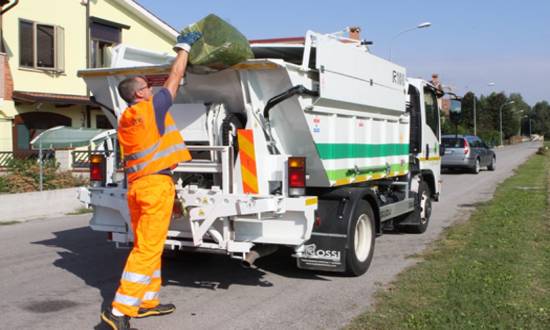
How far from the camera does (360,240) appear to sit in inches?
276

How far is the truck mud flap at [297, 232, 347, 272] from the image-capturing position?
636 centimetres

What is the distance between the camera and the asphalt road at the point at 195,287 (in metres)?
5.31

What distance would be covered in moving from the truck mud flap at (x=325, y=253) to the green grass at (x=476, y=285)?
22.6 inches

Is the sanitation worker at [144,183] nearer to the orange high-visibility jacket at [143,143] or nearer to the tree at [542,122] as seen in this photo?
the orange high-visibility jacket at [143,143]

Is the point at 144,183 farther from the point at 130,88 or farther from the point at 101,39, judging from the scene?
the point at 101,39

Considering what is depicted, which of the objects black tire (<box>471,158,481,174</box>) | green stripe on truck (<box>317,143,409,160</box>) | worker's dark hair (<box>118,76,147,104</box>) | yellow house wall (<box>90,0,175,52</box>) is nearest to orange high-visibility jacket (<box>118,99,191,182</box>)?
worker's dark hair (<box>118,76,147,104</box>)

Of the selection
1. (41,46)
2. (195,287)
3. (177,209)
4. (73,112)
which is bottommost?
(195,287)

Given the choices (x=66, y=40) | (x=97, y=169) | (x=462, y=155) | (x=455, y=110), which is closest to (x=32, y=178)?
(x=97, y=169)

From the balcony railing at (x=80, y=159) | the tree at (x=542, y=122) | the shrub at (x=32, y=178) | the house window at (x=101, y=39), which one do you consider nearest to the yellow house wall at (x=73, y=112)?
the house window at (x=101, y=39)

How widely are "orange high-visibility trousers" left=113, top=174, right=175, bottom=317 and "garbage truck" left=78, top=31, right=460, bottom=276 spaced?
0.87 metres

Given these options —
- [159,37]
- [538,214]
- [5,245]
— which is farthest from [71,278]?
[159,37]

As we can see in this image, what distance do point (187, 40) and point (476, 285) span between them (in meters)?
3.72

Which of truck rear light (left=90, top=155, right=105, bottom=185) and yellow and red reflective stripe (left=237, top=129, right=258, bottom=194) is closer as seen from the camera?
yellow and red reflective stripe (left=237, top=129, right=258, bottom=194)

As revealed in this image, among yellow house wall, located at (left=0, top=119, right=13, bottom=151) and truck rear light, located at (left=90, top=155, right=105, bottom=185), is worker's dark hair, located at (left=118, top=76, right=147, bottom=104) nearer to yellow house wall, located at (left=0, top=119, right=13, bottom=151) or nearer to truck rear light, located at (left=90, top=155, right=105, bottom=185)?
truck rear light, located at (left=90, top=155, right=105, bottom=185)
